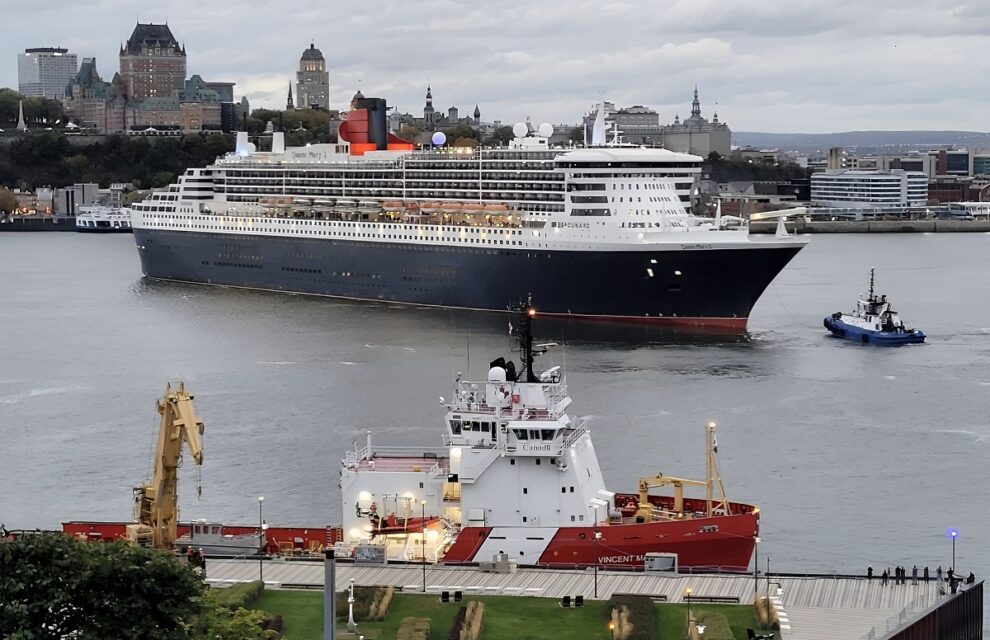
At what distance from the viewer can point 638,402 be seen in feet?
145

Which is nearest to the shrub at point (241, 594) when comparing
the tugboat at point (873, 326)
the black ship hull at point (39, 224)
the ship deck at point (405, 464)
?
the ship deck at point (405, 464)

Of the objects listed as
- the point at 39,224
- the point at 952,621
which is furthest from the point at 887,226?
the point at 952,621

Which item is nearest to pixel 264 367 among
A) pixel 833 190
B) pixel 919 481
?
pixel 919 481

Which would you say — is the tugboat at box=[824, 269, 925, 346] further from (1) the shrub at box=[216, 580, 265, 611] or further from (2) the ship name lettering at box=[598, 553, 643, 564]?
(1) the shrub at box=[216, 580, 265, 611]

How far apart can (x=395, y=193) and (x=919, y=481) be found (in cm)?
4169

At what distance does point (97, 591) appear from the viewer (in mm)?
17703

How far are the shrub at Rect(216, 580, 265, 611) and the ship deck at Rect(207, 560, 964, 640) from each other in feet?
2.12

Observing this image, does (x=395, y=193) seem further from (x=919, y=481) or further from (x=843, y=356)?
(x=919, y=481)

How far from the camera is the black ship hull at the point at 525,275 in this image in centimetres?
6119

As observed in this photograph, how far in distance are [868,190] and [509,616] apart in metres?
158

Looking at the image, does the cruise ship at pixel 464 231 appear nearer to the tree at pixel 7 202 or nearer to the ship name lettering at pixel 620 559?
the ship name lettering at pixel 620 559

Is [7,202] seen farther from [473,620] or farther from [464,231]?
[473,620]

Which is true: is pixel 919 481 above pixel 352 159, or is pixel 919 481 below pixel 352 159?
below

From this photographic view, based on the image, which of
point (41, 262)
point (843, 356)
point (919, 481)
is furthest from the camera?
point (41, 262)
